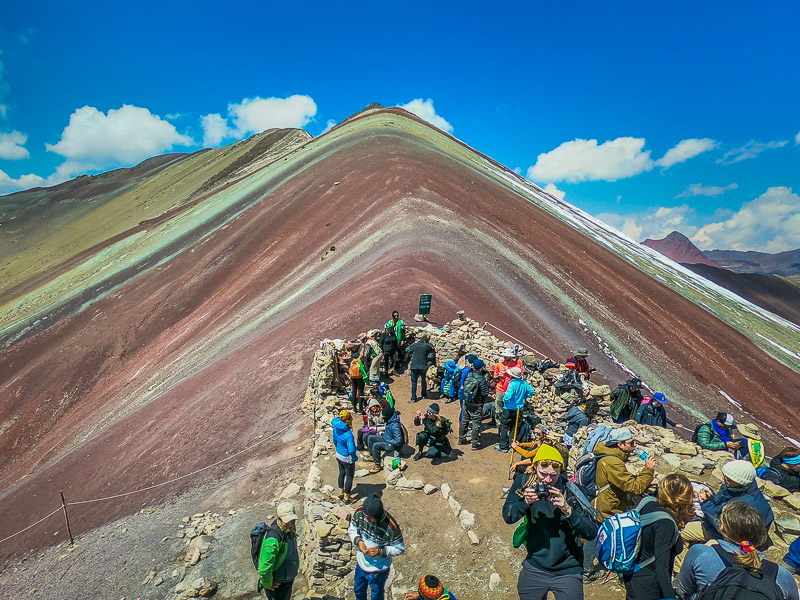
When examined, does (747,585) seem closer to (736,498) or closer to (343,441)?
(736,498)

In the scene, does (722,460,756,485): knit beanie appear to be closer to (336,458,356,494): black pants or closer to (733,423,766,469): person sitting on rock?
(733,423,766,469): person sitting on rock

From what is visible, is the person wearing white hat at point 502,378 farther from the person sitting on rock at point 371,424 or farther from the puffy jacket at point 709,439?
the puffy jacket at point 709,439

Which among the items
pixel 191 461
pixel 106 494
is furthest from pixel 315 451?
pixel 106 494

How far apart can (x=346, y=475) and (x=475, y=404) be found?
10.3 ft

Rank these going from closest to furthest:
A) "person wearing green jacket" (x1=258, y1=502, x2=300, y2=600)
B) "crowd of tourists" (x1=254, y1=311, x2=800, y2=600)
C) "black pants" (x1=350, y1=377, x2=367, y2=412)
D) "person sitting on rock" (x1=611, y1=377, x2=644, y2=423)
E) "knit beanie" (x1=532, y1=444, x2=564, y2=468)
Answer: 1. "crowd of tourists" (x1=254, y1=311, x2=800, y2=600)
2. "knit beanie" (x1=532, y1=444, x2=564, y2=468)
3. "person wearing green jacket" (x1=258, y1=502, x2=300, y2=600)
4. "person sitting on rock" (x1=611, y1=377, x2=644, y2=423)
5. "black pants" (x1=350, y1=377, x2=367, y2=412)

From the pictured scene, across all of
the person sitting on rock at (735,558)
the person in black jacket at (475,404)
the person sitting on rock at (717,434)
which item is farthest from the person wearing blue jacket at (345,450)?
the person sitting on rock at (717,434)

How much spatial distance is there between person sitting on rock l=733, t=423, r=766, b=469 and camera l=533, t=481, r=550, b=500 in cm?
523

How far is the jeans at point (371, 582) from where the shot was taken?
532 centimetres

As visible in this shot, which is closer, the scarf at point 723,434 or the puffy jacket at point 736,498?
the puffy jacket at point 736,498

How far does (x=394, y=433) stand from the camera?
8.53 metres

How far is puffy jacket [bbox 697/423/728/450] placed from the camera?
8.41 m

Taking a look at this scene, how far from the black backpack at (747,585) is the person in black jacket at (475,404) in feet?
19.6

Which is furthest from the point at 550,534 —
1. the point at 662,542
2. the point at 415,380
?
the point at 415,380

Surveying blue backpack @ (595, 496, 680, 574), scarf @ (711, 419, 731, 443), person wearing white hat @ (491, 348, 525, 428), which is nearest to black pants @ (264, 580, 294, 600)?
blue backpack @ (595, 496, 680, 574)
